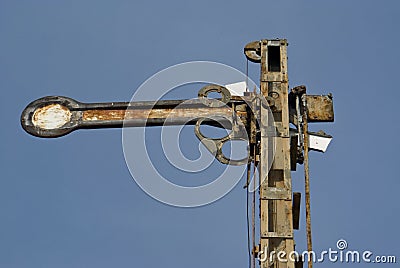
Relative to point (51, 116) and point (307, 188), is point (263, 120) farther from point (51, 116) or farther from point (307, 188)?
point (51, 116)

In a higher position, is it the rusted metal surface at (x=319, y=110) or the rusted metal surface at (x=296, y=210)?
the rusted metal surface at (x=319, y=110)

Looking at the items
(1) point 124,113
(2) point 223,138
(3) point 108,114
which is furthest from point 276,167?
(3) point 108,114

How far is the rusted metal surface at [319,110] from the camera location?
31.2 feet

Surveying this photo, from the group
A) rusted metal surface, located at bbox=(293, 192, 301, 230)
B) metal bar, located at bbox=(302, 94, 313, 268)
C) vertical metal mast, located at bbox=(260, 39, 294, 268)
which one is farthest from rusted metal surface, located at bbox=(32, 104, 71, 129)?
rusted metal surface, located at bbox=(293, 192, 301, 230)

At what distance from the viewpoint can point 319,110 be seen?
9.55 meters

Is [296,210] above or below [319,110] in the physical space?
below

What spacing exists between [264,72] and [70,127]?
2.16 metres

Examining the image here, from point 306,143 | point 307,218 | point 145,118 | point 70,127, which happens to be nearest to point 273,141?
point 306,143

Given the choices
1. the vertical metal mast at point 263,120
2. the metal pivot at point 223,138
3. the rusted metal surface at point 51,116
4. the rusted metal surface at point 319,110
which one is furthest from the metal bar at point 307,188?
the rusted metal surface at point 51,116

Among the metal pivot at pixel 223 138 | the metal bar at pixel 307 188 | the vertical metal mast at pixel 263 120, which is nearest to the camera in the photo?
the metal bar at pixel 307 188

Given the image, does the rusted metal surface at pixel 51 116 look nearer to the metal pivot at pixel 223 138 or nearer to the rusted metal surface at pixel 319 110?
the metal pivot at pixel 223 138

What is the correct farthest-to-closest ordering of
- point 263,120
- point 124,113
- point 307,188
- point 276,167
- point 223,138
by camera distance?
point 124,113
point 223,138
point 263,120
point 276,167
point 307,188

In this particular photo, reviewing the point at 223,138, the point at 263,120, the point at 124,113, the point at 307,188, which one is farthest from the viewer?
the point at 124,113

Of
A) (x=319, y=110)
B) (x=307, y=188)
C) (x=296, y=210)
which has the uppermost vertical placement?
(x=319, y=110)
